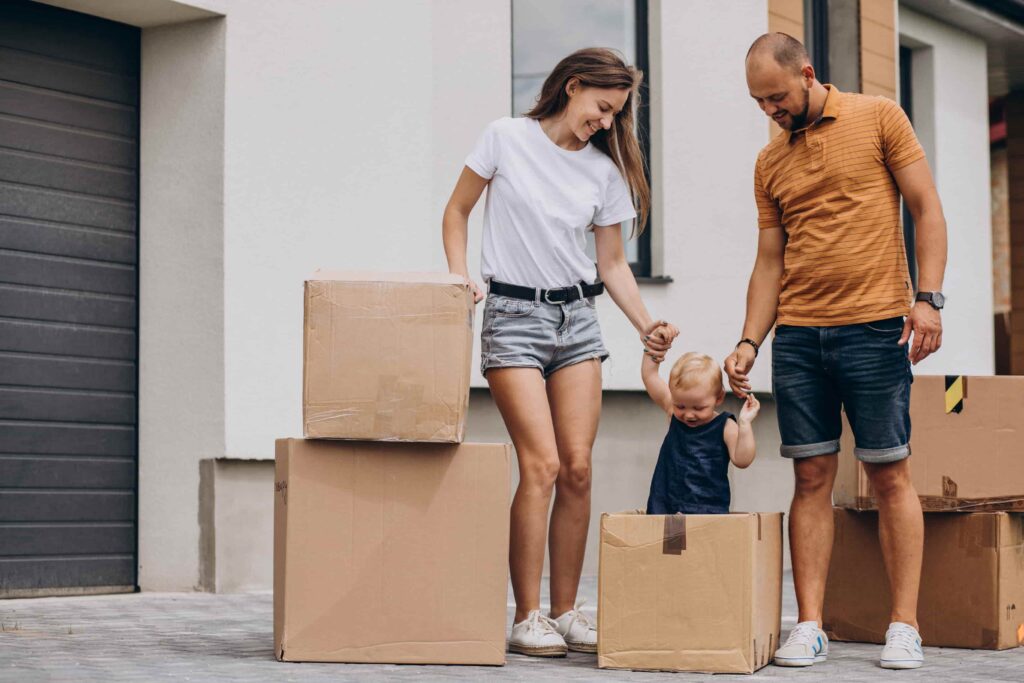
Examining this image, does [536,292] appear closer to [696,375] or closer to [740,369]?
[696,375]

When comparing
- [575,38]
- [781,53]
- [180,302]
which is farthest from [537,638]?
[575,38]

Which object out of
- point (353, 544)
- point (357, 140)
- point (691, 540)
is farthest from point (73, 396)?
point (691, 540)

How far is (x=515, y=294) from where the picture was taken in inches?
185

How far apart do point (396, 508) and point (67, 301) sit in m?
2.80

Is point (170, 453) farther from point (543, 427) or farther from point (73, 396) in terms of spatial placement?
point (543, 427)

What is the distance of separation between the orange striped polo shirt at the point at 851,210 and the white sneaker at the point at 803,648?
37.5 inches

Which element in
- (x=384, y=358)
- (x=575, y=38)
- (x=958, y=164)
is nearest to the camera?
(x=384, y=358)

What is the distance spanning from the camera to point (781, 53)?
14.8ft

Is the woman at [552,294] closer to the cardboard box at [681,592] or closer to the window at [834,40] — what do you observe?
the cardboard box at [681,592]

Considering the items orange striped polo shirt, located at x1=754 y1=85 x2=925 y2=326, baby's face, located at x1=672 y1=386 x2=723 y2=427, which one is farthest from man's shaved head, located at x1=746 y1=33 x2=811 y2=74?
baby's face, located at x1=672 y1=386 x2=723 y2=427

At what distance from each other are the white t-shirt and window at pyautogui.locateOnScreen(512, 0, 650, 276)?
3.58 metres

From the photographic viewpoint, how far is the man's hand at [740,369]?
4691 mm

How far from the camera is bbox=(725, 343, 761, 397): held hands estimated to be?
15.4ft

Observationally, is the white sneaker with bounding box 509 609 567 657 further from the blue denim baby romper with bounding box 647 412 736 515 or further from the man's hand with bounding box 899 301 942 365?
the man's hand with bounding box 899 301 942 365
